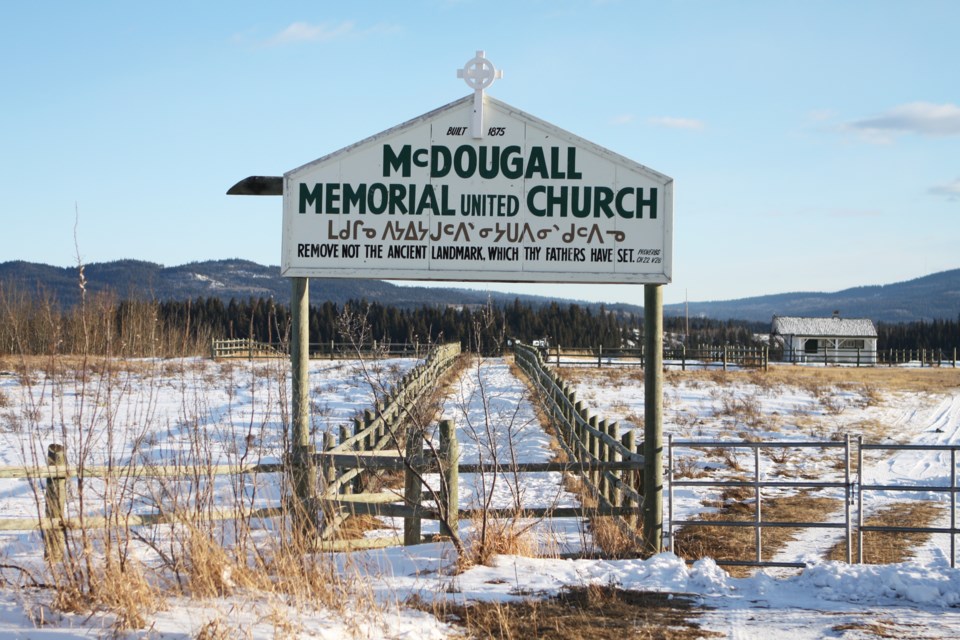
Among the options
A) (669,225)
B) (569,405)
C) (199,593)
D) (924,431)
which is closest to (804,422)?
(924,431)

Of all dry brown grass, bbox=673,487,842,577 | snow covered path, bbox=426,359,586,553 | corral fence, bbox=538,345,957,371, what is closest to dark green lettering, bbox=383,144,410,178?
snow covered path, bbox=426,359,586,553

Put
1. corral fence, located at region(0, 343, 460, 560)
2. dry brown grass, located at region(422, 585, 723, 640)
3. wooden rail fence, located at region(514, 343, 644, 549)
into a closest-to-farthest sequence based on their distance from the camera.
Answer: dry brown grass, located at region(422, 585, 723, 640) → corral fence, located at region(0, 343, 460, 560) → wooden rail fence, located at region(514, 343, 644, 549)

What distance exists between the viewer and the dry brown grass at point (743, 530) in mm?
9633

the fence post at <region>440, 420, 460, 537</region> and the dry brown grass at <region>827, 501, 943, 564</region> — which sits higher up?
the fence post at <region>440, 420, 460, 537</region>

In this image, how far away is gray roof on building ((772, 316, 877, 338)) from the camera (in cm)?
7606

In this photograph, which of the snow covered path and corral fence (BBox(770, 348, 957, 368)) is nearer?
the snow covered path

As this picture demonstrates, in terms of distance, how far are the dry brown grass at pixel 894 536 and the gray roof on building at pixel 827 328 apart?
6696 centimetres

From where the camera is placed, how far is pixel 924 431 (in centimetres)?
2234

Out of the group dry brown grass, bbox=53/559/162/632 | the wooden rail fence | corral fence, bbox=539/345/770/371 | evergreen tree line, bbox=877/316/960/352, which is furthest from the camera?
evergreen tree line, bbox=877/316/960/352

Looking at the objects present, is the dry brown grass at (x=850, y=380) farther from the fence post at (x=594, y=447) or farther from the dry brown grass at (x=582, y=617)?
the dry brown grass at (x=582, y=617)

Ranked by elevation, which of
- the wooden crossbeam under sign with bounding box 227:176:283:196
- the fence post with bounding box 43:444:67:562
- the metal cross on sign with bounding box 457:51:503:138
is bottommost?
the fence post with bounding box 43:444:67:562

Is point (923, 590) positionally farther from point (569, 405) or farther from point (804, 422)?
point (804, 422)

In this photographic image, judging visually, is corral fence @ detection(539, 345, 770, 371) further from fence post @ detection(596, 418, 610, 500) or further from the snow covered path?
fence post @ detection(596, 418, 610, 500)

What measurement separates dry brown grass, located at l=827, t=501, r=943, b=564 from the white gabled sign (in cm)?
421
